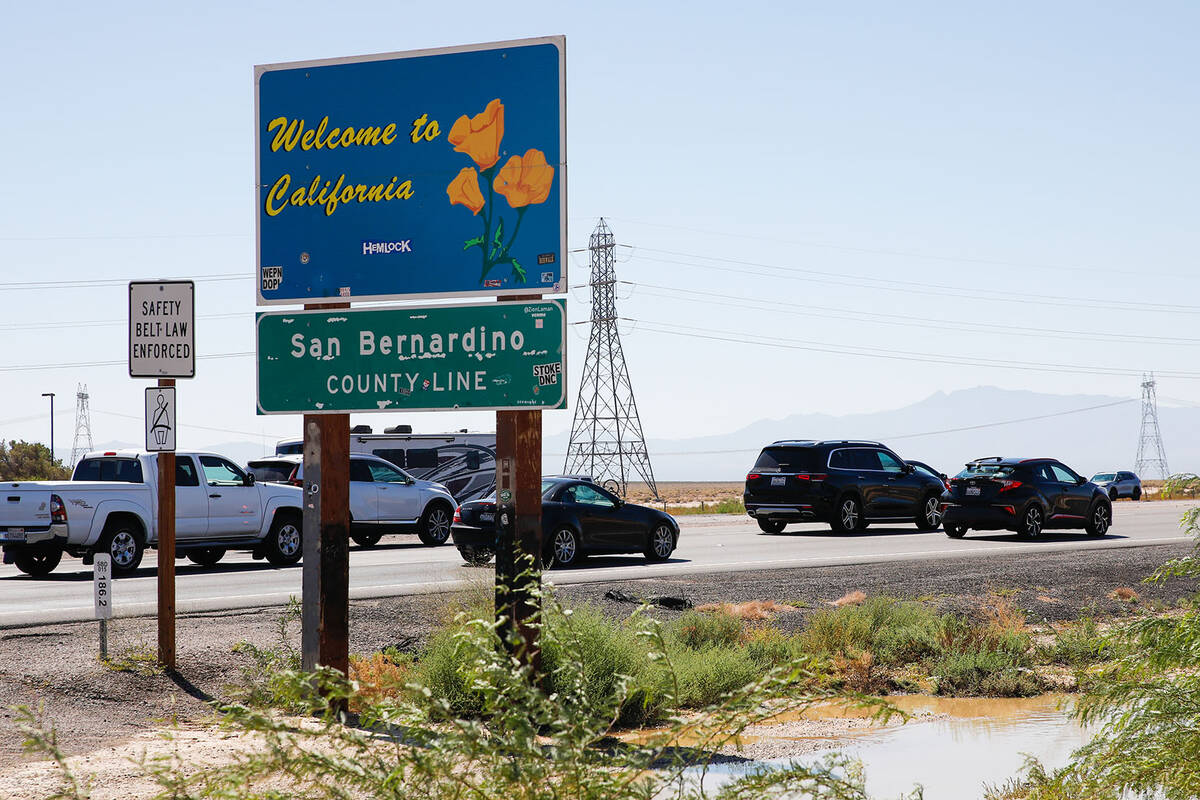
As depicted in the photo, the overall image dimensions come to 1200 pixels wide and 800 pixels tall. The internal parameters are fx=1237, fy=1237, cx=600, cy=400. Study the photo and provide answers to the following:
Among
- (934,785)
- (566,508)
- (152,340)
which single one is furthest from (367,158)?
(566,508)

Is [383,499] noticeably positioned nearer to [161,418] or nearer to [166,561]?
[161,418]

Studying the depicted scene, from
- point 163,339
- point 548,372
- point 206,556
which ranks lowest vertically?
point 206,556

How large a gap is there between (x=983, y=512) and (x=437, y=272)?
19.2 m

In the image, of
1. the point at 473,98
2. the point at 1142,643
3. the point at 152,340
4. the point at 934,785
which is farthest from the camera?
the point at 152,340

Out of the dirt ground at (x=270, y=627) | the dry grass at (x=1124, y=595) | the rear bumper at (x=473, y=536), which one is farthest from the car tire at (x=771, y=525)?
the dry grass at (x=1124, y=595)

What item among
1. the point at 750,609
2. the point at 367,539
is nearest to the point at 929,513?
the point at 367,539

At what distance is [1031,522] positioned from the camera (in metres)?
25.5

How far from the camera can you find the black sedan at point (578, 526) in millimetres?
20016

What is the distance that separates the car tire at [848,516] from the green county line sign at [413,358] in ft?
65.5

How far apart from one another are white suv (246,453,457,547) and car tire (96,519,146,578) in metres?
5.23

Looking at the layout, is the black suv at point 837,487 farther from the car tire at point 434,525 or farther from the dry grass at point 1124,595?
the dry grass at point 1124,595

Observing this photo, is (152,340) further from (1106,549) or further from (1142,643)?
(1106,549)

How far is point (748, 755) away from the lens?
791cm

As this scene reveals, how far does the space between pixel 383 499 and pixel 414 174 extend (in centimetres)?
1702
